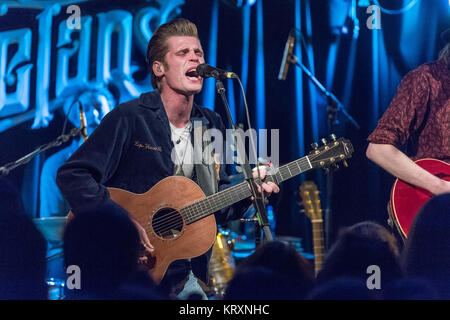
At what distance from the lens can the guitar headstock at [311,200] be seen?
12.6ft

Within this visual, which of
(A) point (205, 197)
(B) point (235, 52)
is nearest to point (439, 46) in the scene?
(B) point (235, 52)

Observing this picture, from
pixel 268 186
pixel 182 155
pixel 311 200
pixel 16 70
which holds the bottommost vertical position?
pixel 311 200

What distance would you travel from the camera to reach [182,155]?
10.8ft

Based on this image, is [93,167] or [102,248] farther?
[93,167]

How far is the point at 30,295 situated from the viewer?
10.5 feet

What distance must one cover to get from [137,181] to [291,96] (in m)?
1.44

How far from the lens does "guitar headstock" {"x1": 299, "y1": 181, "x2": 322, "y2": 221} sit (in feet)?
12.6

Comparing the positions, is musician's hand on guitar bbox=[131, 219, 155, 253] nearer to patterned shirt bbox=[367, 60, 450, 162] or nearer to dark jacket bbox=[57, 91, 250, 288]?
dark jacket bbox=[57, 91, 250, 288]

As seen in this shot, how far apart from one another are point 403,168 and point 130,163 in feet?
5.71

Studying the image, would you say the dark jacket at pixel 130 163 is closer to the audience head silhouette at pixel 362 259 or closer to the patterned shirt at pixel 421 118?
the audience head silhouette at pixel 362 259

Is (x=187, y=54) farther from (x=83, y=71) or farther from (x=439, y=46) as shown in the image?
(x=439, y=46)

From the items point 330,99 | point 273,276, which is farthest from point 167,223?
point 330,99

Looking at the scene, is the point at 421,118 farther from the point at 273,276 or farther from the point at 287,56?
the point at 273,276

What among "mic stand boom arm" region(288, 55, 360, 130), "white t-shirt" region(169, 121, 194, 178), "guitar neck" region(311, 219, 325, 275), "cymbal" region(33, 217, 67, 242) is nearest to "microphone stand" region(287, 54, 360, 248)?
"mic stand boom arm" region(288, 55, 360, 130)
